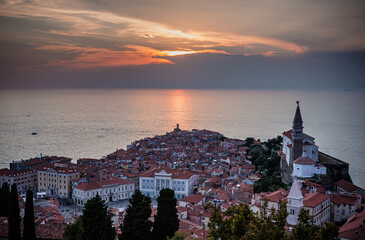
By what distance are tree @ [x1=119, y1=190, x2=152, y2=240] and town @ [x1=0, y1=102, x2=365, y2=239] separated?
11.0ft

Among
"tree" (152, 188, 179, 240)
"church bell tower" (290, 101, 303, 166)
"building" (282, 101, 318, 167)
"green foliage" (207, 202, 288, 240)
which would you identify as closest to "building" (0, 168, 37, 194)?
"tree" (152, 188, 179, 240)

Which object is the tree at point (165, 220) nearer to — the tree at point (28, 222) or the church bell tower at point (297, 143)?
the tree at point (28, 222)

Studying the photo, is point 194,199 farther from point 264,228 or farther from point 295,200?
point 264,228

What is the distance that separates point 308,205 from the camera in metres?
19.0

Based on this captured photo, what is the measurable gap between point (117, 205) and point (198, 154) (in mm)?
19221

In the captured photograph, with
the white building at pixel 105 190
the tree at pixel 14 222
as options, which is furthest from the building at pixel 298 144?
the tree at pixel 14 222

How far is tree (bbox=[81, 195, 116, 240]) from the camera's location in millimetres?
13570

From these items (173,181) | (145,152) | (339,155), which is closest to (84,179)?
(173,181)

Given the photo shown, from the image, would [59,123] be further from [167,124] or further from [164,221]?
[164,221]

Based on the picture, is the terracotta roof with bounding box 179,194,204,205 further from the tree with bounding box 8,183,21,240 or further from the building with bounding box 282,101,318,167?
the tree with bounding box 8,183,21,240

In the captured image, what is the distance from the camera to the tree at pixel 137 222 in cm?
1405

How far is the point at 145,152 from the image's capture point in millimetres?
46875

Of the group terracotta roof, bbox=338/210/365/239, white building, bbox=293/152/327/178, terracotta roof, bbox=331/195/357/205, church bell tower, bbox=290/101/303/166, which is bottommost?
terracotta roof, bbox=331/195/357/205

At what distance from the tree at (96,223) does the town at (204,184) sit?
11.0 feet
